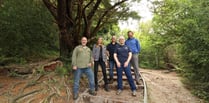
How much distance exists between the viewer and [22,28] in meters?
10.1

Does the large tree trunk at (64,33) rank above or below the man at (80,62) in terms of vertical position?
above

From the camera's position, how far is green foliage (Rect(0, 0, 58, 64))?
9.23 metres

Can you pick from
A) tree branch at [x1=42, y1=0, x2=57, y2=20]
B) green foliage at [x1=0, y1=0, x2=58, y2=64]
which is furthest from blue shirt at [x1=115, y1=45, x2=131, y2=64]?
green foliage at [x1=0, y1=0, x2=58, y2=64]

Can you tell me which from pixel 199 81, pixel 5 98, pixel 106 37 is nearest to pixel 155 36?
pixel 106 37

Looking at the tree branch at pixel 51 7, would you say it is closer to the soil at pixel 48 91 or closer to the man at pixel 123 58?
the soil at pixel 48 91

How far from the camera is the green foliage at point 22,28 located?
923 cm

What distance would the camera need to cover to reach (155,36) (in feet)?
67.9

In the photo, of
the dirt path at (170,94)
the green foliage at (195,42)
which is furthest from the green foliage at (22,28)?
the green foliage at (195,42)

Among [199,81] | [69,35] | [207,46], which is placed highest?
[69,35]

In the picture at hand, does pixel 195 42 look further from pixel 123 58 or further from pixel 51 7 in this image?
pixel 51 7

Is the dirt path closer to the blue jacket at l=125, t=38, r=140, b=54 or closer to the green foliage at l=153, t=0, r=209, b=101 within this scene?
the green foliage at l=153, t=0, r=209, b=101

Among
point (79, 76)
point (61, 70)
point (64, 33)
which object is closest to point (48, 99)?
point (79, 76)

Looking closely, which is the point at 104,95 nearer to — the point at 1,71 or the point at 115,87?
the point at 115,87

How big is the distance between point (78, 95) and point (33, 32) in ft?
14.3
